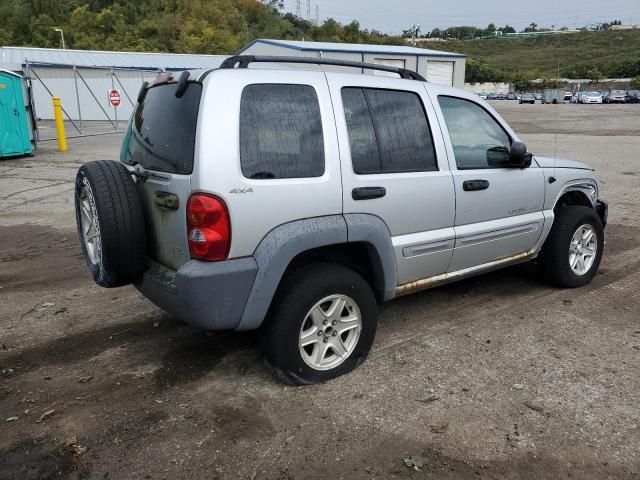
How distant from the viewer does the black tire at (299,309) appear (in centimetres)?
316

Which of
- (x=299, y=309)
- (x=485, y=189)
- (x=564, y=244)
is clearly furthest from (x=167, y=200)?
(x=564, y=244)

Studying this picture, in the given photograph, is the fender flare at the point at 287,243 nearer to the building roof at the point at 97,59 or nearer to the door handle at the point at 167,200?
the door handle at the point at 167,200

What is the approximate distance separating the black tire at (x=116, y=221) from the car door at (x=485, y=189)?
2.18 metres

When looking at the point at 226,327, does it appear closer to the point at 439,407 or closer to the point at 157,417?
the point at 157,417

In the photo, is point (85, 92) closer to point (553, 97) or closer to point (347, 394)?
point (347, 394)

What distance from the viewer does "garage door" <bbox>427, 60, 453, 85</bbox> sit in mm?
36031

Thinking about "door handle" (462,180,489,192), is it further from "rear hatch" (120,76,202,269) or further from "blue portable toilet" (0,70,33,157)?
"blue portable toilet" (0,70,33,157)

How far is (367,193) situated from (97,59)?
1532 inches

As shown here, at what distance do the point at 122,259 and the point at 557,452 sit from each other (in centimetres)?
258

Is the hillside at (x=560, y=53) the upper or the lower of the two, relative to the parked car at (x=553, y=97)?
upper

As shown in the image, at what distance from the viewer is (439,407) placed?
3188 millimetres

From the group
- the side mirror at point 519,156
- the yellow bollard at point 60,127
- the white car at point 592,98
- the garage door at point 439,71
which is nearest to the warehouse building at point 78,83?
the yellow bollard at point 60,127

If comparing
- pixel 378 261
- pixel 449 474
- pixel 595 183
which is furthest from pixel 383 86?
pixel 595 183

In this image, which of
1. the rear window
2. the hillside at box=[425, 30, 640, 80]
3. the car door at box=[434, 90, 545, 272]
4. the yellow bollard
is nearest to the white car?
the hillside at box=[425, 30, 640, 80]
